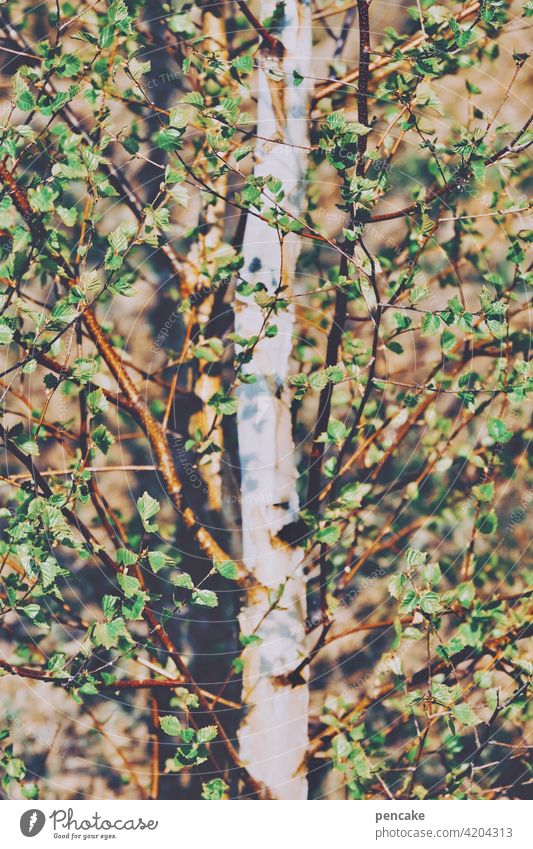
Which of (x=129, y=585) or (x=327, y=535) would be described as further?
(x=327, y=535)

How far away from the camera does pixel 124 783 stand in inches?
47.6

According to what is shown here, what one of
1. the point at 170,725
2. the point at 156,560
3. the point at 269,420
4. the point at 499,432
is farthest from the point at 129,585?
the point at 499,432

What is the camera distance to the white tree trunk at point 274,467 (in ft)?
3.27

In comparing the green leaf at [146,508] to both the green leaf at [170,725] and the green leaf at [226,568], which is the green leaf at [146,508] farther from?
the green leaf at [170,725]

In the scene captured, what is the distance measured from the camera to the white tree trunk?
1.00 metres

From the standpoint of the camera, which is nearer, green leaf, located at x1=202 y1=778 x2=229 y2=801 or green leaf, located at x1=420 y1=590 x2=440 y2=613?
green leaf, located at x1=420 y1=590 x2=440 y2=613

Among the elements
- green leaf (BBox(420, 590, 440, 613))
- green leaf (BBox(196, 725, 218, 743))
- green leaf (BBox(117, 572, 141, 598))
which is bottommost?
green leaf (BBox(196, 725, 218, 743))

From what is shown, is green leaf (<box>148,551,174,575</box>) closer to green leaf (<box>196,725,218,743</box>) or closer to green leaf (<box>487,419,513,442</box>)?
green leaf (<box>196,725,218,743</box>)

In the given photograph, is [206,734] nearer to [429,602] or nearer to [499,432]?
[429,602]

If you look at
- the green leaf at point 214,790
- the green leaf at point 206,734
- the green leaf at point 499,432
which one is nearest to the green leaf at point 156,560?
the green leaf at point 206,734

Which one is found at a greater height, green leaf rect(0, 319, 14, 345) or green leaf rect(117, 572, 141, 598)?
green leaf rect(0, 319, 14, 345)

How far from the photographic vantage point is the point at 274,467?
102cm

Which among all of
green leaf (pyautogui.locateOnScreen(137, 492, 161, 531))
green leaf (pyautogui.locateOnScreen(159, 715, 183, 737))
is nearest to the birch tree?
green leaf (pyautogui.locateOnScreen(159, 715, 183, 737))

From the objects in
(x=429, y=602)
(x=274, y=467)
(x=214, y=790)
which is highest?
(x=274, y=467)
